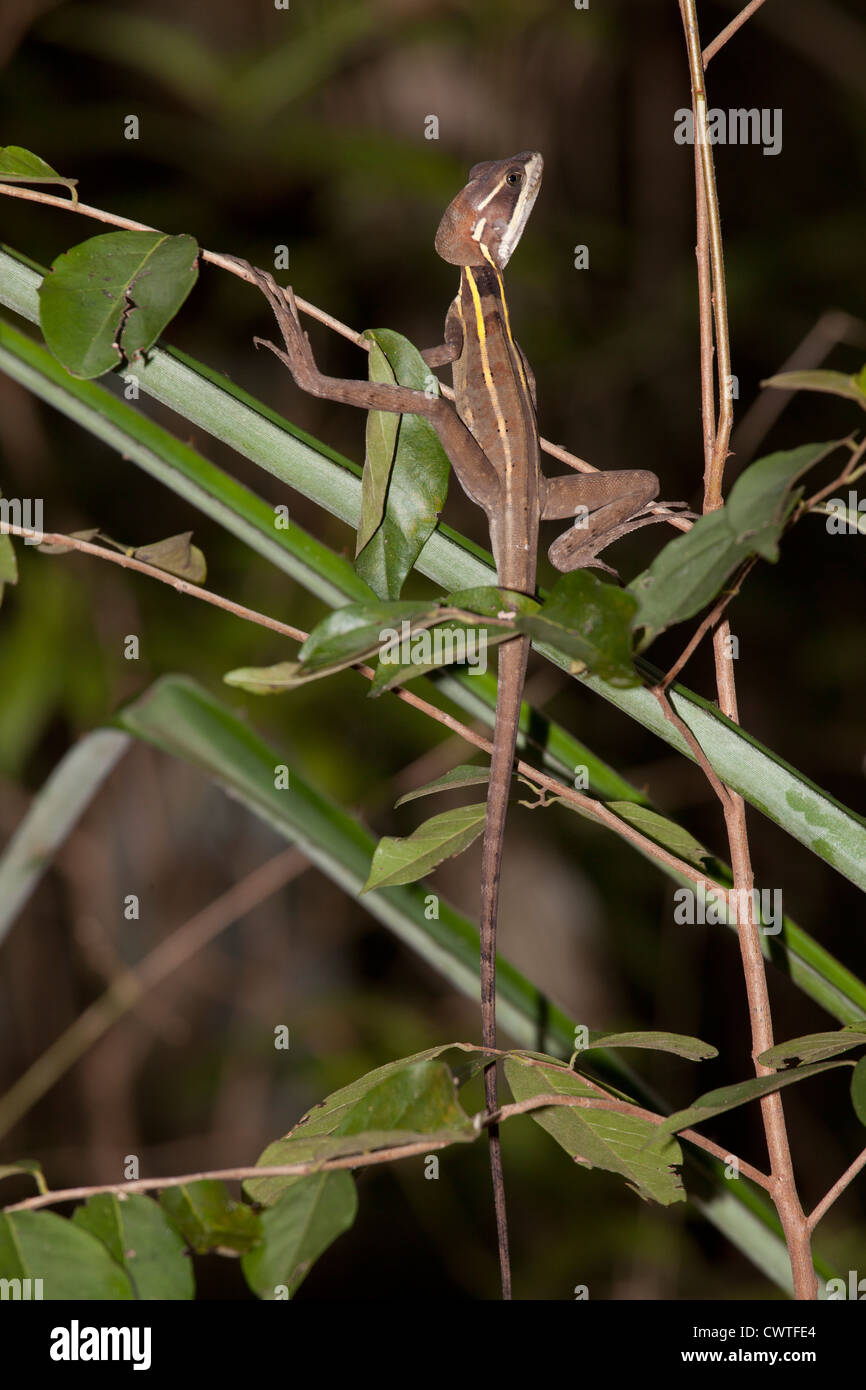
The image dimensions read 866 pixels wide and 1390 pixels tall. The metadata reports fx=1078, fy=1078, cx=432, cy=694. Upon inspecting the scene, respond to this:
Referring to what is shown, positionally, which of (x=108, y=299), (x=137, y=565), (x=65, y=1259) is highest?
(x=108, y=299)

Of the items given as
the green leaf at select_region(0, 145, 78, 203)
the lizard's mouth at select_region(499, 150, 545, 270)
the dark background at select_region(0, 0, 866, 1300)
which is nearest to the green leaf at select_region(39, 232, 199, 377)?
the green leaf at select_region(0, 145, 78, 203)

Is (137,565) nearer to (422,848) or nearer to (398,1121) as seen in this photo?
(422,848)

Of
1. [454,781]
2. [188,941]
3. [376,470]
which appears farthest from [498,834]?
[188,941]

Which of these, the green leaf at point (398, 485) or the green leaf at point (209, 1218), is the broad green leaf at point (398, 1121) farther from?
the green leaf at point (398, 485)

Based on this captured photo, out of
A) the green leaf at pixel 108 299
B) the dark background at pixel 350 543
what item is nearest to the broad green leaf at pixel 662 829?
the green leaf at pixel 108 299

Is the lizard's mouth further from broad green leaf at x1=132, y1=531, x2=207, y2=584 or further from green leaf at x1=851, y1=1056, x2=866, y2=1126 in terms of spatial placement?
green leaf at x1=851, y1=1056, x2=866, y2=1126
